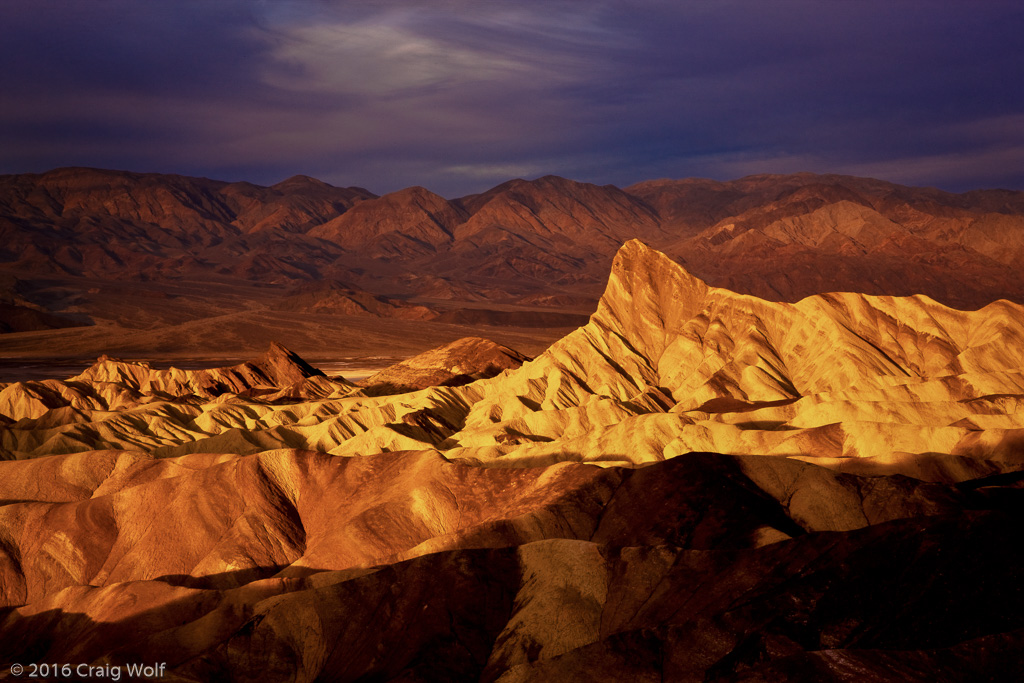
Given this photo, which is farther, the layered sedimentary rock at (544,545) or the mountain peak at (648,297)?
the mountain peak at (648,297)

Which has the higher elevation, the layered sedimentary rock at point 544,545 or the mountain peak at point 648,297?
the mountain peak at point 648,297

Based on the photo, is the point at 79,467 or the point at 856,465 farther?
the point at 79,467

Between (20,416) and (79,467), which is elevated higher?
Result: (79,467)

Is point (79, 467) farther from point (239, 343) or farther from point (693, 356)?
point (239, 343)

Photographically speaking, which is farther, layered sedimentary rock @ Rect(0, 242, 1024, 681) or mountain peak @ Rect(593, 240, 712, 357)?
mountain peak @ Rect(593, 240, 712, 357)

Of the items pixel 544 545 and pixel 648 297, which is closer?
pixel 544 545

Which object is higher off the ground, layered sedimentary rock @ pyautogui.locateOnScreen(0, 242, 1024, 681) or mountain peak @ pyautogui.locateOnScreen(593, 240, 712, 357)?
mountain peak @ pyautogui.locateOnScreen(593, 240, 712, 357)

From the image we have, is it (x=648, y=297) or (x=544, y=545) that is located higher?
(x=648, y=297)

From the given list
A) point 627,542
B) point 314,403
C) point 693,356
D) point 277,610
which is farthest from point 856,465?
point 314,403
